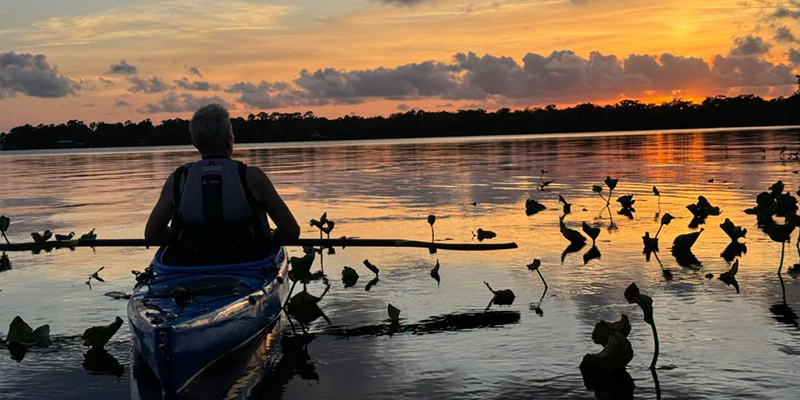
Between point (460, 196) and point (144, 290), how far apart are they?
52.6 ft

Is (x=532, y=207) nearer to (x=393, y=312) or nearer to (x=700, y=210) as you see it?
(x=700, y=210)

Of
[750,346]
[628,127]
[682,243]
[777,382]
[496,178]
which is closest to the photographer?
[777,382]

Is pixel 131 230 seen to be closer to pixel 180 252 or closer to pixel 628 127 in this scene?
pixel 180 252

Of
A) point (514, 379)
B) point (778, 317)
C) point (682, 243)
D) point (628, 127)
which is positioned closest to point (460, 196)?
point (682, 243)

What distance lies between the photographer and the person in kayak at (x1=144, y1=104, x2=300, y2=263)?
7.50 metres

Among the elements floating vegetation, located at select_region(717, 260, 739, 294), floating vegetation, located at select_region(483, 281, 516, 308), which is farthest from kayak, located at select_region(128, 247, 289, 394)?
floating vegetation, located at select_region(717, 260, 739, 294)

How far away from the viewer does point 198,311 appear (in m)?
6.42

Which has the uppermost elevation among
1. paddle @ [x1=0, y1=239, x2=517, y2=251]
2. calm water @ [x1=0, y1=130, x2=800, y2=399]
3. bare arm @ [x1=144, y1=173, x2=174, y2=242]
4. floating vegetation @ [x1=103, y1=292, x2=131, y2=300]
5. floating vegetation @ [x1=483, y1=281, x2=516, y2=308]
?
bare arm @ [x1=144, y1=173, x2=174, y2=242]

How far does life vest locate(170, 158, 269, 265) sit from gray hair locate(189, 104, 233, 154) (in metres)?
0.13

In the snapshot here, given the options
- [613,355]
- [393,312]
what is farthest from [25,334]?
[613,355]

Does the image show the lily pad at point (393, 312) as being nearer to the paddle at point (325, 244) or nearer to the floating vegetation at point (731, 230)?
the paddle at point (325, 244)

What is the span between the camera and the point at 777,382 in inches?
242

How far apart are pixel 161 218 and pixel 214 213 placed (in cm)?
→ 64

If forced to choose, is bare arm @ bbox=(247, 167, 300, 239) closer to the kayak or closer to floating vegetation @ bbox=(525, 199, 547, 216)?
the kayak
